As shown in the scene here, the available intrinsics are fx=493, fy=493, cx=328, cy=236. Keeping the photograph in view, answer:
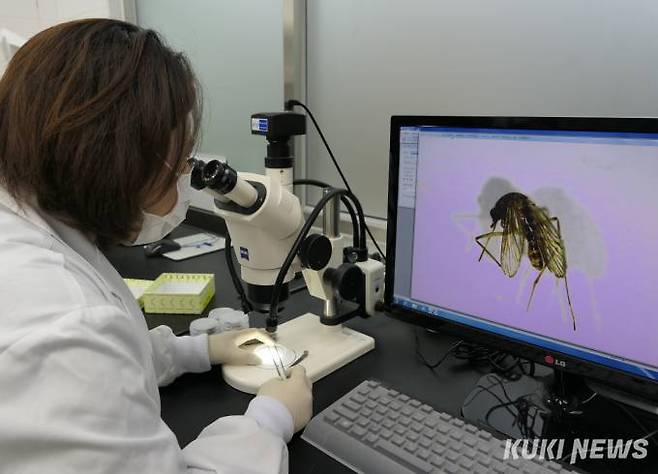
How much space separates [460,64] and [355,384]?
33.8 inches

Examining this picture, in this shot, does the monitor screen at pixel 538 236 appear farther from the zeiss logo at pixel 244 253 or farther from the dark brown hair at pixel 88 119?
the dark brown hair at pixel 88 119

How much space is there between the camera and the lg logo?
689 millimetres

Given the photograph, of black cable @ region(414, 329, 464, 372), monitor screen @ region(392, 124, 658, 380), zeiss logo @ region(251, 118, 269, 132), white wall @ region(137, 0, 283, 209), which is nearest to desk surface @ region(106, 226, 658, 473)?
black cable @ region(414, 329, 464, 372)

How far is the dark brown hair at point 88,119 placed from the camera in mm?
524

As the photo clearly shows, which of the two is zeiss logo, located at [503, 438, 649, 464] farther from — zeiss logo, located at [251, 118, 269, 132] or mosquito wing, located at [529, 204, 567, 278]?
zeiss logo, located at [251, 118, 269, 132]

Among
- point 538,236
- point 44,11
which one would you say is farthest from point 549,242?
point 44,11

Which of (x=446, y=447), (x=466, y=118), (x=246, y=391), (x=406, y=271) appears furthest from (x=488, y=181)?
(x=246, y=391)

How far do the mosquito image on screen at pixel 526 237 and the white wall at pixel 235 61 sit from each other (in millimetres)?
1093

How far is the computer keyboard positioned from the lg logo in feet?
0.46

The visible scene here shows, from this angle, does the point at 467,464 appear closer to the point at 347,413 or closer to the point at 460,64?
the point at 347,413

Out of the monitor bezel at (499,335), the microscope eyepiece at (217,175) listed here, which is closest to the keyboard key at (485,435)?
the monitor bezel at (499,335)

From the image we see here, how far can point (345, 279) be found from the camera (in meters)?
0.93

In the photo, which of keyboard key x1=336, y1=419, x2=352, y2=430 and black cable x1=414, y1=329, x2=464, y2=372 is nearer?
keyboard key x1=336, y1=419, x2=352, y2=430

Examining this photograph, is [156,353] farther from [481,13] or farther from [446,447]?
[481,13]
